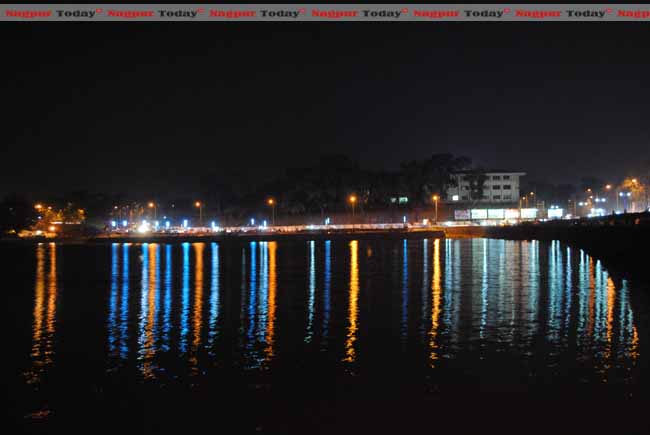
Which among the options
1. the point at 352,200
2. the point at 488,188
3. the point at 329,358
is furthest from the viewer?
the point at 488,188

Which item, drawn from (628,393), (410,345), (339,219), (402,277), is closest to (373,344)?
(410,345)

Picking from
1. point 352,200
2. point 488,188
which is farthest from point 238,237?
point 488,188

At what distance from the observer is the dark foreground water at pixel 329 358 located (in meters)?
13.8

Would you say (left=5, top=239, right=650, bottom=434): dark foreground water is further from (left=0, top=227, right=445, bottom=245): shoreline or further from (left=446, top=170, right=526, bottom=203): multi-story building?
(left=446, top=170, right=526, bottom=203): multi-story building

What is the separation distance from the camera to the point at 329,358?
18547mm

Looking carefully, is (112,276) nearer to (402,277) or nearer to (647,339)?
(402,277)

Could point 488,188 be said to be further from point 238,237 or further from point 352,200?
point 238,237

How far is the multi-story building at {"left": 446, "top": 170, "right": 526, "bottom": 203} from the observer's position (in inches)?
5655

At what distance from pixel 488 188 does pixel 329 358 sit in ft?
444

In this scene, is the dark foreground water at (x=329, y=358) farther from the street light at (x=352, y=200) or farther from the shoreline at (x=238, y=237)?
the street light at (x=352, y=200)

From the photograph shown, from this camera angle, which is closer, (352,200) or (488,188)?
(352,200)

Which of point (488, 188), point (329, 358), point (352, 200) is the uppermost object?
point (488, 188)

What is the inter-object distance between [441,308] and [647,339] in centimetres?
830

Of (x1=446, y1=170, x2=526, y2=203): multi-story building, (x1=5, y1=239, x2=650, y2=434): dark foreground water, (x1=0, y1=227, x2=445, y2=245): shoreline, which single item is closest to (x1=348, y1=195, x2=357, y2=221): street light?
(x1=0, y1=227, x2=445, y2=245): shoreline
